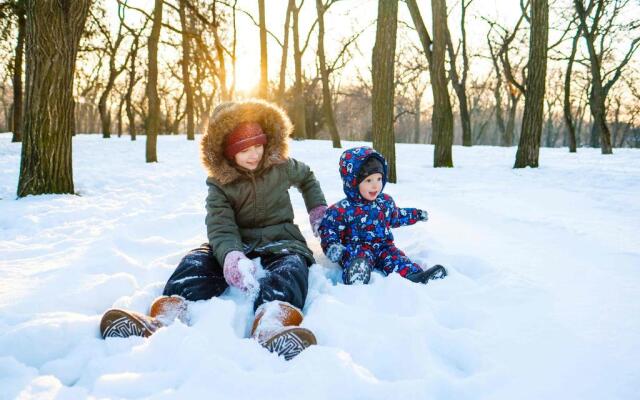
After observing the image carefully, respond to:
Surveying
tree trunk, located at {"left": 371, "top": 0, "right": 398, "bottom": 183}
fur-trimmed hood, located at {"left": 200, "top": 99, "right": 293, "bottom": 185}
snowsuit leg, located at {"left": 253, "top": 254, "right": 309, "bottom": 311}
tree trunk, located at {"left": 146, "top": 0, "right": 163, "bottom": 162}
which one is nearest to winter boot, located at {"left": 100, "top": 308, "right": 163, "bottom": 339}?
snowsuit leg, located at {"left": 253, "top": 254, "right": 309, "bottom": 311}

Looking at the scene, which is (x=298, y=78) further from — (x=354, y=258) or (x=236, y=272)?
(x=236, y=272)

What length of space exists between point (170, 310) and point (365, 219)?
1216mm

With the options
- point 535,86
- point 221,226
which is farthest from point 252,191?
point 535,86

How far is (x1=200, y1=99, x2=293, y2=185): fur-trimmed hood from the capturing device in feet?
7.83

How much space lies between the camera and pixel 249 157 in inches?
93.0

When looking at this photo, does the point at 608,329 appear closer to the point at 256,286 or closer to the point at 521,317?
the point at 521,317

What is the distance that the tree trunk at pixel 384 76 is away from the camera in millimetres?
5477

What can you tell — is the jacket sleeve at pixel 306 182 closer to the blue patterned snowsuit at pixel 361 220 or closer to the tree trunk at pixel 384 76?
the blue patterned snowsuit at pixel 361 220

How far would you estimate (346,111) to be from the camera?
138 feet

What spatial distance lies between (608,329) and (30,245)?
3.49 meters

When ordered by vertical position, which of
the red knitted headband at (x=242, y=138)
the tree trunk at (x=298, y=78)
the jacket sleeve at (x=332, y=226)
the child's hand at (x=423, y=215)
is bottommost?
the jacket sleeve at (x=332, y=226)

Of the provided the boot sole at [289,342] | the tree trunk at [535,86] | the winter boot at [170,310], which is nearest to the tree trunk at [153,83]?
the tree trunk at [535,86]

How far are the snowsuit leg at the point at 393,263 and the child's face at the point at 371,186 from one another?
33cm

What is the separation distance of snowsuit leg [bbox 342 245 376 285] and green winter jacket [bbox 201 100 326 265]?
215 mm
